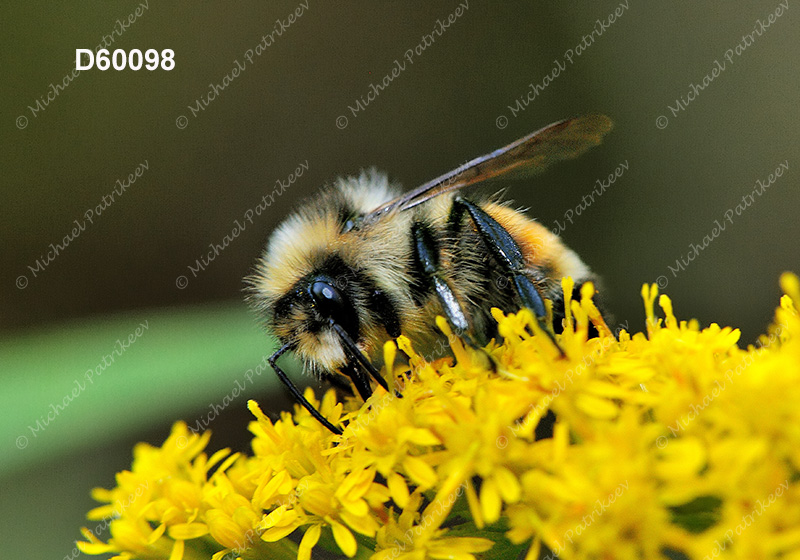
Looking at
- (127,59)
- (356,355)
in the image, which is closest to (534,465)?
(356,355)

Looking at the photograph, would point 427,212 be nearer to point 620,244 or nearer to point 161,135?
point 620,244

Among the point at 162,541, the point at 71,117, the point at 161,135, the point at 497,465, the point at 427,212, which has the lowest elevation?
→ the point at 497,465

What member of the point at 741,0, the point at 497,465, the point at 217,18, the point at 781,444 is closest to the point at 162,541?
the point at 497,465

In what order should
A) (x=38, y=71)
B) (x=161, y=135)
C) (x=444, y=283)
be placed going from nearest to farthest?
(x=444, y=283) → (x=38, y=71) → (x=161, y=135)

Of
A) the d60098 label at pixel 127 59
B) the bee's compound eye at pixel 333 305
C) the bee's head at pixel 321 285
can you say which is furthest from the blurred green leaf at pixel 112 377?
the d60098 label at pixel 127 59

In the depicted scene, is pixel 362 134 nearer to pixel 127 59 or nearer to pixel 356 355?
pixel 127 59

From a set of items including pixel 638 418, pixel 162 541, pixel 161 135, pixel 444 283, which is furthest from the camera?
pixel 161 135

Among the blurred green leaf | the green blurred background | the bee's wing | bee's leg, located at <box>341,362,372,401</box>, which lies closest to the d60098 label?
the green blurred background
